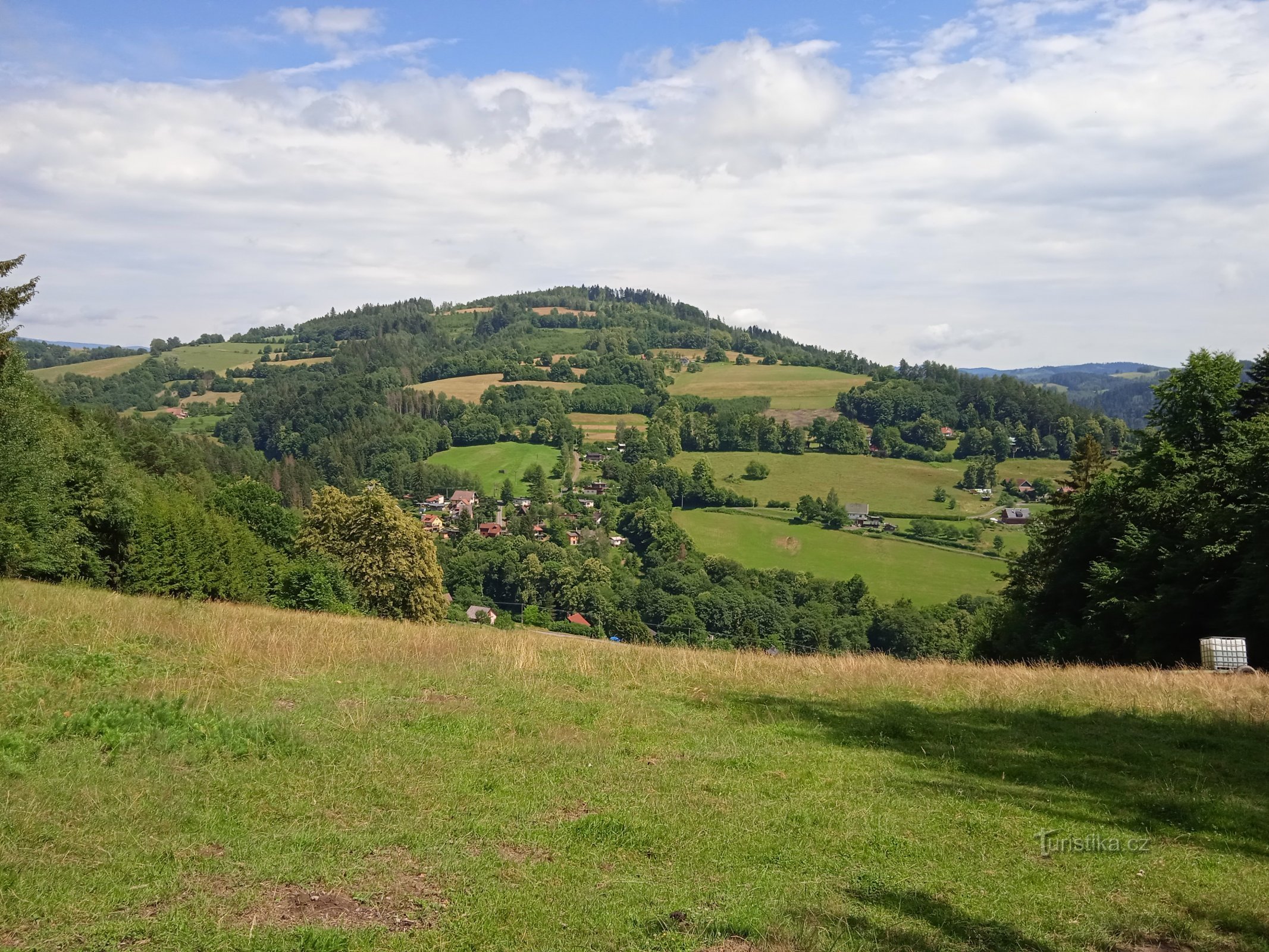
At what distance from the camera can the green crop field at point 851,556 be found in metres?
97.9

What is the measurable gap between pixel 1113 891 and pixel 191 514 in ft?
153

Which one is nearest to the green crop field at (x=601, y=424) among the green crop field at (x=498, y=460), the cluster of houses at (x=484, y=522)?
the green crop field at (x=498, y=460)

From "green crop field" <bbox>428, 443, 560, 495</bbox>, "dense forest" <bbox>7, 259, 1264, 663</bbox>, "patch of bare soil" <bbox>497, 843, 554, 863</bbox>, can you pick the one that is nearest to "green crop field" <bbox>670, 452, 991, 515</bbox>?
"dense forest" <bbox>7, 259, 1264, 663</bbox>

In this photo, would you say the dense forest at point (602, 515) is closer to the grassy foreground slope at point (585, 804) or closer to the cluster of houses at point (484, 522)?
the cluster of houses at point (484, 522)

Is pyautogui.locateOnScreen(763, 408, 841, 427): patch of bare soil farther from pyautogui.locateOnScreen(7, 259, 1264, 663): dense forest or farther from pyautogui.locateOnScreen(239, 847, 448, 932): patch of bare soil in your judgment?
pyautogui.locateOnScreen(239, 847, 448, 932): patch of bare soil

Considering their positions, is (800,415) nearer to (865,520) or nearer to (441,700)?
(865,520)

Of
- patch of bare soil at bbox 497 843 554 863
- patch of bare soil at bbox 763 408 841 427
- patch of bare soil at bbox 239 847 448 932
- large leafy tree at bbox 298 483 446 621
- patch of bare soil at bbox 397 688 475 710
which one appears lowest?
large leafy tree at bbox 298 483 446 621

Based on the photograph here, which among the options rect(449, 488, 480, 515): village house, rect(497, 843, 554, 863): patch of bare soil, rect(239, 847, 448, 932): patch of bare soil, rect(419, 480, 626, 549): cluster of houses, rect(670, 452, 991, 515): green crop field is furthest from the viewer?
rect(670, 452, 991, 515): green crop field

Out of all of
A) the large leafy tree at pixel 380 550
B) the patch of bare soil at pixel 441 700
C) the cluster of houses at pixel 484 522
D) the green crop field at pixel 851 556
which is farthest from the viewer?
the cluster of houses at pixel 484 522

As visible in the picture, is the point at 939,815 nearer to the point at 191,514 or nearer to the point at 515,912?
the point at 515,912

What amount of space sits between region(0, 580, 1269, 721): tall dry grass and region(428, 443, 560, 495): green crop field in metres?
129

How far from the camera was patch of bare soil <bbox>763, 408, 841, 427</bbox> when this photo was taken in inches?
7190

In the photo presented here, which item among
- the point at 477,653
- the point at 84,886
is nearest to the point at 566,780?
the point at 84,886

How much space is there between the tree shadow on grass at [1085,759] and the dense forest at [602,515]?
28.3 ft
